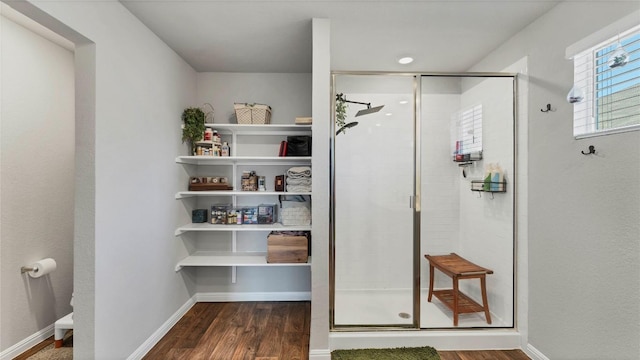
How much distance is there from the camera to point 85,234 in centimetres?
173

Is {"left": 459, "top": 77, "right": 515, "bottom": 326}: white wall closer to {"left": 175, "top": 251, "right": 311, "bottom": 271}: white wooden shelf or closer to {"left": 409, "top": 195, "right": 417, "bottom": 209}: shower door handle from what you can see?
{"left": 409, "top": 195, "right": 417, "bottom": 209}: shower door handle

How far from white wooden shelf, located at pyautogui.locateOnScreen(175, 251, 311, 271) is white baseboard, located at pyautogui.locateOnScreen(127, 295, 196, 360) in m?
0.43

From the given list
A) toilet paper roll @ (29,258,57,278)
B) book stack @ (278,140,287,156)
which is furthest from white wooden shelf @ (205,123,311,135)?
toilet paper roll @ (29,258,57,278)

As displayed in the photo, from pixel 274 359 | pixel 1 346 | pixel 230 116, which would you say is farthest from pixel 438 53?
pixel 1 346

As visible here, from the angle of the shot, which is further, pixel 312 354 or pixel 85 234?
pixel 312 354

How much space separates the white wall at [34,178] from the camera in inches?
81.4

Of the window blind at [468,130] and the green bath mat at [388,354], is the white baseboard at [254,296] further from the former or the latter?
the window blind at [468,130]

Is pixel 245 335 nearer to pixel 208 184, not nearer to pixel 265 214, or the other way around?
pixel 265 214

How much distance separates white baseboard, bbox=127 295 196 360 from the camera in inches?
83.7

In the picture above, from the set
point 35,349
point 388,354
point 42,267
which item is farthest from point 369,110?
point 35,349

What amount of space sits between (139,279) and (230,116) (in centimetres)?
186

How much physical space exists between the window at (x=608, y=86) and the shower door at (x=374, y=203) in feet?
3.46

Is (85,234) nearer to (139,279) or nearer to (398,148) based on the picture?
(139,279)

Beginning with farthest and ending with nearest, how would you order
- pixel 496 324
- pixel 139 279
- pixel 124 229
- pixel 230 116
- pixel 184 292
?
pixel 230 116 → pixel 184 292 → pixel 496 324 → pixel 139 279 → pixel 124 229
